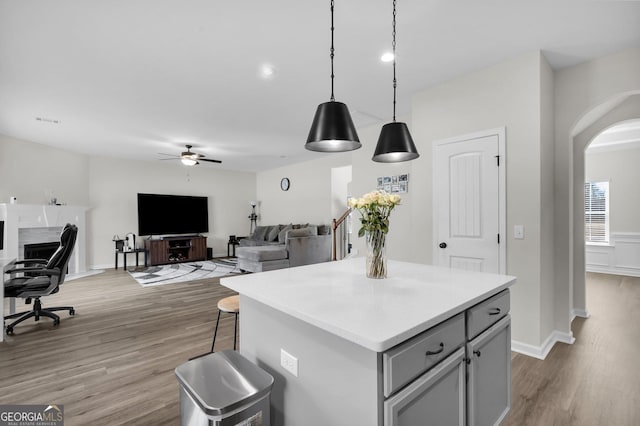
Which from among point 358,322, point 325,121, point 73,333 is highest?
point 325,121

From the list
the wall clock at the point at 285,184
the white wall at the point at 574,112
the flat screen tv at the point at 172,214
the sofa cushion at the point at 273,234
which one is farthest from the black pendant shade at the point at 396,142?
the flat screen tv at the point at 172,214

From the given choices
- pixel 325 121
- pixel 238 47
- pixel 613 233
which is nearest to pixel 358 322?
pixel 325 121

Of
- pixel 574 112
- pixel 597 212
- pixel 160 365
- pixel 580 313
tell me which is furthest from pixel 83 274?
pixel 597 212

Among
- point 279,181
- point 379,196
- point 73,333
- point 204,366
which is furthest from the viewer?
point 279,181

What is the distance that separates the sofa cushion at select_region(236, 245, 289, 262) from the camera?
5801 mm

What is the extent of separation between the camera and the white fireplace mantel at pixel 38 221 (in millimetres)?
4980

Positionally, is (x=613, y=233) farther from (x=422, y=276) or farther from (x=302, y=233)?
(x=422, y=276)

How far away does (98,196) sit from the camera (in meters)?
7.00

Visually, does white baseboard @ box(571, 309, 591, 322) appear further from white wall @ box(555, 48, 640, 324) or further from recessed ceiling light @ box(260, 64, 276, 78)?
recessed ceiling light @ box(260, 64, 276, 78)

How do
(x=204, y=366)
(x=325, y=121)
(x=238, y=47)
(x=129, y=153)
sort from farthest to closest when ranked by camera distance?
(x=129, y=153)
(x=238, y=47)
(x=325, y=121)
(x=204, y=366)

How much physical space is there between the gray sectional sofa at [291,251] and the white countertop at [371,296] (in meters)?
4.00

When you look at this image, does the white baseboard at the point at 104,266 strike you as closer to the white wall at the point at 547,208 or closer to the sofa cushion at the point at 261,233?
the sofa cushion at the point at 261,233

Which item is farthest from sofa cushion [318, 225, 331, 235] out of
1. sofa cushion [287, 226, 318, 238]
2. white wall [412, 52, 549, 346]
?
white wall [412, 52, 549, 346]

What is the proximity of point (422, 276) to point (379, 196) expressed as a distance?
57 cm
